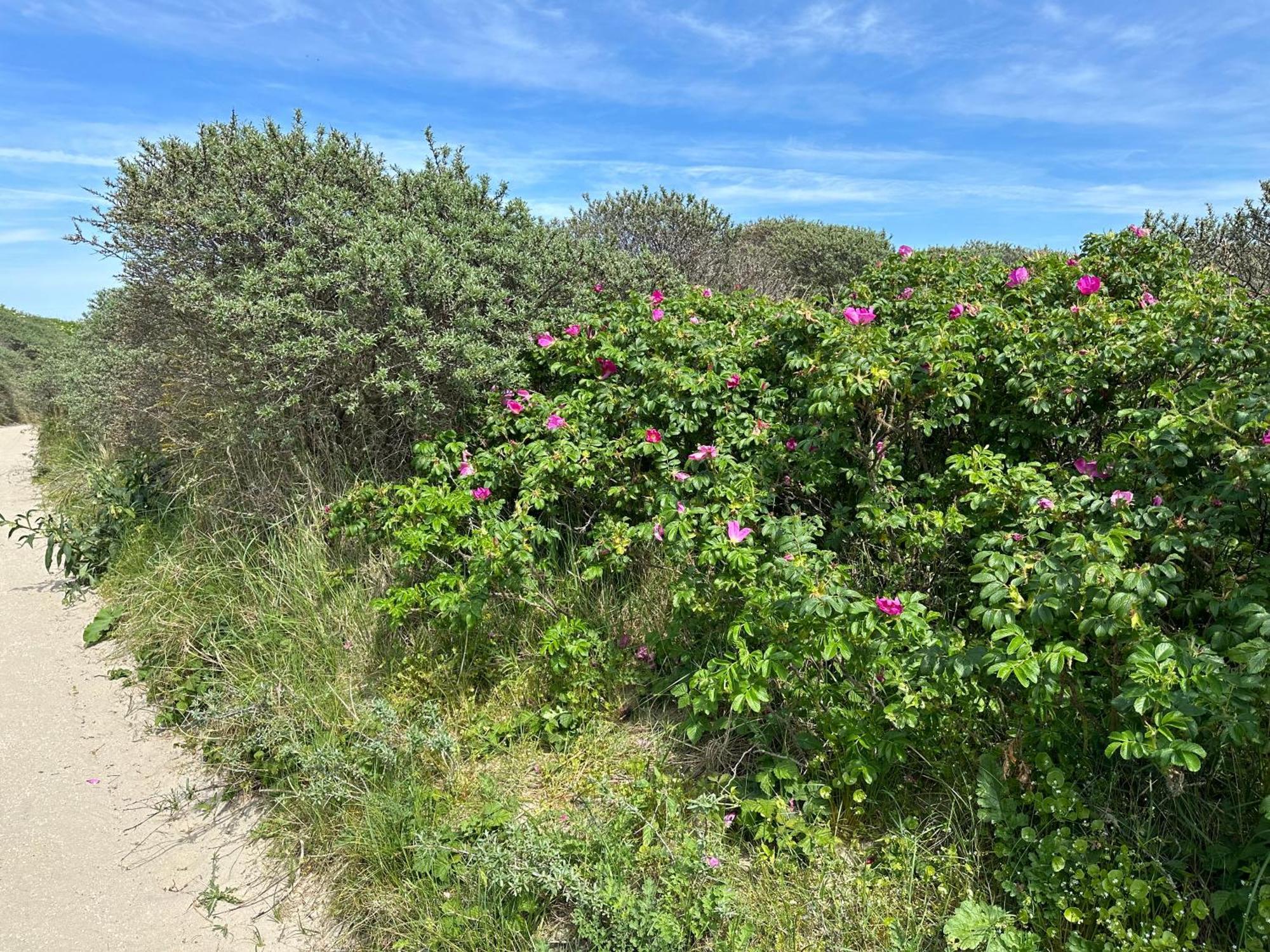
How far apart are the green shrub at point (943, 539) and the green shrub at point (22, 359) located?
41.0 ft

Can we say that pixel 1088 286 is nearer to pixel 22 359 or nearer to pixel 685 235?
pixel 685 235

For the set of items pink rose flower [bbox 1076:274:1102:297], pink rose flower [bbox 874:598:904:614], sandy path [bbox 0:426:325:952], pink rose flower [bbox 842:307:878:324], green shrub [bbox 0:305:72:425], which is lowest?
sandy path [bbox 0:426:325:952]

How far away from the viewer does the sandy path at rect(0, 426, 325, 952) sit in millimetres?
2693

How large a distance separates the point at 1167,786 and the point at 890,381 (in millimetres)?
1508

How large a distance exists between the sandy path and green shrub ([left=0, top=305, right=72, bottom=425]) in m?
10.6

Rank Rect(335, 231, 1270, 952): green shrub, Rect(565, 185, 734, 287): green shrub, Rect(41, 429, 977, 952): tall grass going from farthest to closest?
Rect(565, 185, 734, 287): green shrub < Rect(41, 429, 977, 952): tall grass < Rect(335, 231, 1270, 952): green shrub

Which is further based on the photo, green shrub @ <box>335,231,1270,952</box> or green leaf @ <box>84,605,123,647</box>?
green leaf @ <box>84,605,123,647</box>

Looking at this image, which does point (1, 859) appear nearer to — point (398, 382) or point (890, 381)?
point (398, 382)

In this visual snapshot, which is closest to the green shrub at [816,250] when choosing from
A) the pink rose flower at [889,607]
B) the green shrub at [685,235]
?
the green shrub at [685,235]

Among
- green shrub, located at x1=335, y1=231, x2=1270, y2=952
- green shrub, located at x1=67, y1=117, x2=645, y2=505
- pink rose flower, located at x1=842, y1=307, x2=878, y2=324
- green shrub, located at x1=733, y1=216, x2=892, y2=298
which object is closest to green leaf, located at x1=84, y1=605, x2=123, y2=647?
green shrub, located at x1=67, y1=117, x2=645, y2=505

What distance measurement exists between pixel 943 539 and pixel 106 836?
348cm

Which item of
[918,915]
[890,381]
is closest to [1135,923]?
[918,915]

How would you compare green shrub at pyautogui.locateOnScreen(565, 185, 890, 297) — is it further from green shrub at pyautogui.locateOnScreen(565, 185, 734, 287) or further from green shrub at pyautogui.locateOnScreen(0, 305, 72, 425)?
green shrub at pyautogui.locateOnScreen(0, 305, 72, 425)

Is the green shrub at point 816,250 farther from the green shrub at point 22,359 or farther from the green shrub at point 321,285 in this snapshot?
the green shrub at point 22,359
